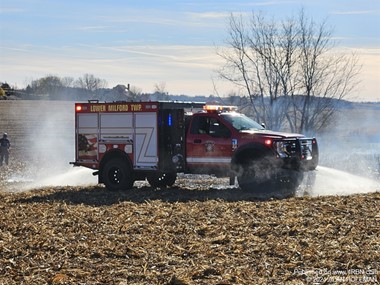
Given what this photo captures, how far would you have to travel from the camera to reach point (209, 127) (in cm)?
1686

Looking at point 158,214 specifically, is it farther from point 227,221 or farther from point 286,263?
point 286,263

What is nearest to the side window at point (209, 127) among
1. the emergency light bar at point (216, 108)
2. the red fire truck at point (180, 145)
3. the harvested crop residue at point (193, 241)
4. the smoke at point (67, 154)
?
the red fire truck at point (180, 145)

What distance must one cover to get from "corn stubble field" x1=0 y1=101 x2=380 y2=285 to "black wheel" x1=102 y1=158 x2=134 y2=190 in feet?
5.69

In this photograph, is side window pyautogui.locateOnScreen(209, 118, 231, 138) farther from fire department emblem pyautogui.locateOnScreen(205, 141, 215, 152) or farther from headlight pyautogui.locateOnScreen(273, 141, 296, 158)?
headlight pyautogui.locateOnScreen(273, 141, 296, 158)

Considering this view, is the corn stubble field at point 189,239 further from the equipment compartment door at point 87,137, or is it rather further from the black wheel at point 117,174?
the equipment compartment door at point 87,137

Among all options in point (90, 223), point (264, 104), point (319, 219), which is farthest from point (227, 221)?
point (264, 104)

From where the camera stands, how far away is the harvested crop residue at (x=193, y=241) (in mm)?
7445

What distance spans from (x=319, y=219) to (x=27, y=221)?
4900 millimetres

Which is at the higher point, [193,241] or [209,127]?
[209,127]

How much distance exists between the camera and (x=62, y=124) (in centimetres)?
5297

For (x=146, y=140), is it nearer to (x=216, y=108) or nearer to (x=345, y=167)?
(x=216, y=108)

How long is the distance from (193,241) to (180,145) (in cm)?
803

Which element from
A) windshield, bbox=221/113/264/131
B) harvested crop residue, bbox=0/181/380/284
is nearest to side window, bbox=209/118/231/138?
windshield, bbox=221/113/264/131

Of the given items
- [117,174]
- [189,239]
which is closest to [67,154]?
[117,174]
